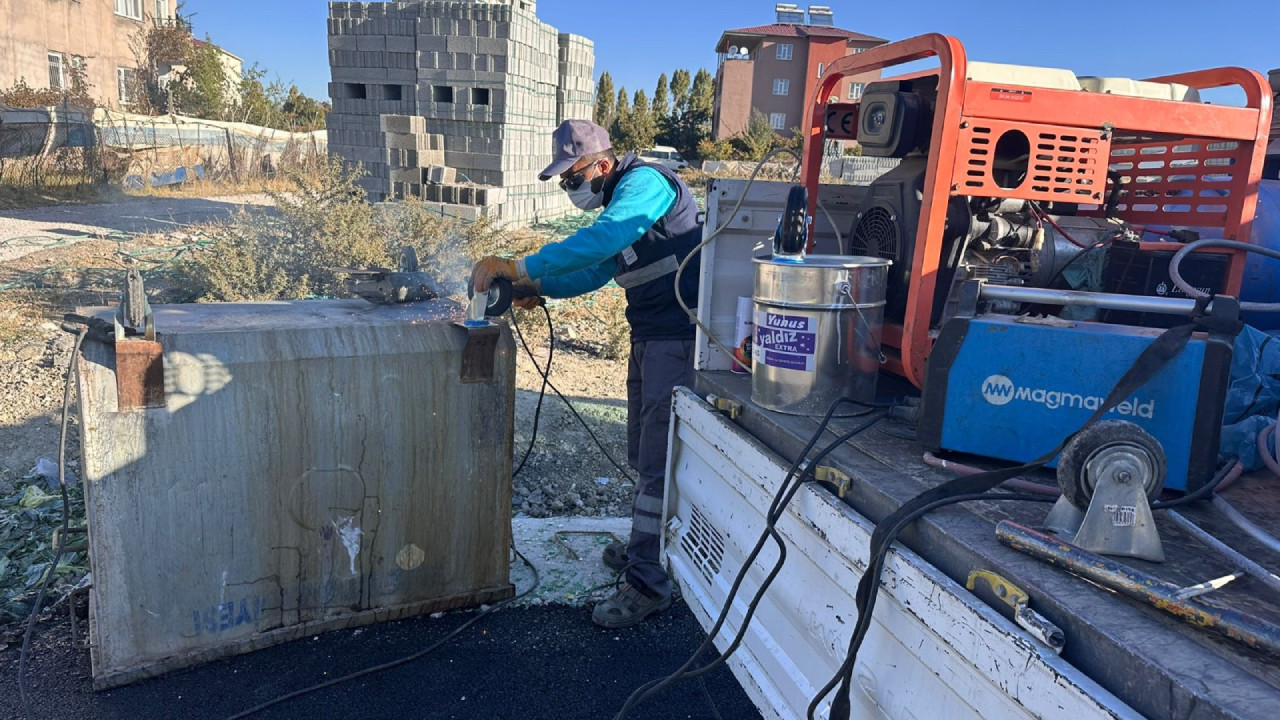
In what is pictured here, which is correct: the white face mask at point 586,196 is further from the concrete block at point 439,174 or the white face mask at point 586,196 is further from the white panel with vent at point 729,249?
the concrete block at point 439,174

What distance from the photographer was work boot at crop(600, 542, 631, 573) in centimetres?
350

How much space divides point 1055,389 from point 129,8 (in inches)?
1441

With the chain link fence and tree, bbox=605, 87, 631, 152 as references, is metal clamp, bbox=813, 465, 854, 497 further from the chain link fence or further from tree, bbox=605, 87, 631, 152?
tree, bbox=605, 87, 631, 152

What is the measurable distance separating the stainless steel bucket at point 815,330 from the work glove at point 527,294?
124 centimetres

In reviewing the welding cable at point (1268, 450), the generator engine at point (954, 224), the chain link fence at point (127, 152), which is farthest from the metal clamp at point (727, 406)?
the chain link fence at point (127, 152)

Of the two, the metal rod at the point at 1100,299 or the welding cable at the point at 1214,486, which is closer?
the welding cable at the point at 1214,486

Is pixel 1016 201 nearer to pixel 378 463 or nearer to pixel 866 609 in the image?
pixel 866 609

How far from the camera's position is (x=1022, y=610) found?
3.88 feet

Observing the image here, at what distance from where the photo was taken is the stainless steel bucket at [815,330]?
81.6 inches

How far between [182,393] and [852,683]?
2114 millimetres

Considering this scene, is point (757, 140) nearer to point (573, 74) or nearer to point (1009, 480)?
point (573, 74)

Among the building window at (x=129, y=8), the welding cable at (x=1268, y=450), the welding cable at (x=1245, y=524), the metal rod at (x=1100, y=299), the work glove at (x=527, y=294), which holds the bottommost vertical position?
the welding cable at (x=1245, y=524)

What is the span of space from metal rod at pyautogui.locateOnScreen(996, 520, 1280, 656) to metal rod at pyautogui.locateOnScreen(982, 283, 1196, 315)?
0.63 m

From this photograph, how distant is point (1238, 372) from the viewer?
1966 mm
